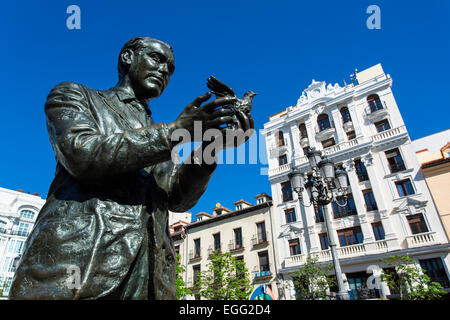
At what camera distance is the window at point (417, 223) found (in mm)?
18837

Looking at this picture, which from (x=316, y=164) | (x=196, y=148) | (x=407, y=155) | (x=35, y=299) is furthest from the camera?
(x=407, y=155)

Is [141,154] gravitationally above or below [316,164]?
below

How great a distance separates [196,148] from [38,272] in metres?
0.98

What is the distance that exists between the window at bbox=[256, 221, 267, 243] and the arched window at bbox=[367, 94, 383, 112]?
13.9 meters

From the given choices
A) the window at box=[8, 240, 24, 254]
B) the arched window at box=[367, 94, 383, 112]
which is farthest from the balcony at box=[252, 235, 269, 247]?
the window at box=[8, 240, 24, 254]

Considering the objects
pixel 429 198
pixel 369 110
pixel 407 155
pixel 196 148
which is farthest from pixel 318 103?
pixel 196 148

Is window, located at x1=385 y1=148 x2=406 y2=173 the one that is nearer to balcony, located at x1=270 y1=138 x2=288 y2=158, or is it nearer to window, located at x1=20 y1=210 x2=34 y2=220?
balcony, located at x1=270 y1=138 x2=288 y2=158

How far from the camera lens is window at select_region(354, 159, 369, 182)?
22234 mm

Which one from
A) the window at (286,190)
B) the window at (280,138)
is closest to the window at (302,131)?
the window at (280,138)

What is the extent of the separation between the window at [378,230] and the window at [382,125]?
805cm

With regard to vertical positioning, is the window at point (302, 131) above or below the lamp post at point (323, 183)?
above

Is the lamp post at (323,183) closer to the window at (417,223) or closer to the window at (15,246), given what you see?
the window at (417,223)
